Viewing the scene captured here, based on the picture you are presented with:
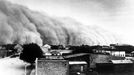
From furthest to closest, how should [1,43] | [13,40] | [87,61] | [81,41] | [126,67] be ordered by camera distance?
[81,41] → [13,40] → [1,43] → [87,61] → [126,67]

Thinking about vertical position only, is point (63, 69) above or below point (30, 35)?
below

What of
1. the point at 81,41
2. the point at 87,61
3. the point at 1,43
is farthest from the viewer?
the point at 81,41

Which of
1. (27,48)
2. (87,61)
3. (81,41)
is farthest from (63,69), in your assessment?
(81,41)

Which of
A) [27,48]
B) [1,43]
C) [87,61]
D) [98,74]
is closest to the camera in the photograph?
[98,74]

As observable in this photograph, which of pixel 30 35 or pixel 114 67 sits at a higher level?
pixel 30 35

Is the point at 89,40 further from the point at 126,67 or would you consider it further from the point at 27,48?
the point at 126,67

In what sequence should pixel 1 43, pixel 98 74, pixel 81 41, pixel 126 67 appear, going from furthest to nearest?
pixel 81 41, pixel 1 43, pixel 126 67, pixel 98 74

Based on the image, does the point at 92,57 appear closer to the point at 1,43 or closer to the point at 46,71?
the point at 46,71

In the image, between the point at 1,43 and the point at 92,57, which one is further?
the point at 1,43

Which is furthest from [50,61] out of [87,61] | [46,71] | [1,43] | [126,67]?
[1,43]
